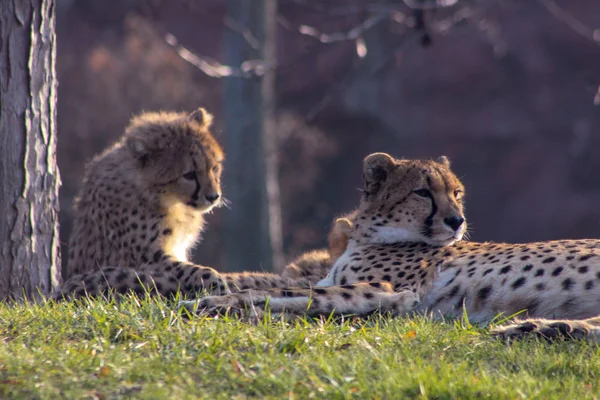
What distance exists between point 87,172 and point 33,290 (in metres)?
1.23

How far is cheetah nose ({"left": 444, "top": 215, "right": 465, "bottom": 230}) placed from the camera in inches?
202

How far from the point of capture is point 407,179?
17.5 feet

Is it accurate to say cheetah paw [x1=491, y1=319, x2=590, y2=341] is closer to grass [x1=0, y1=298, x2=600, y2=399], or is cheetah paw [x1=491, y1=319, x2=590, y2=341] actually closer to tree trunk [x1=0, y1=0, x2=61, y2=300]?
grass [x1=0, y1=298, x2=600, y2=399]

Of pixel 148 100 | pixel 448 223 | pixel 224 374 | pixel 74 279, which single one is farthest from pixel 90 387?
pixel 148 100

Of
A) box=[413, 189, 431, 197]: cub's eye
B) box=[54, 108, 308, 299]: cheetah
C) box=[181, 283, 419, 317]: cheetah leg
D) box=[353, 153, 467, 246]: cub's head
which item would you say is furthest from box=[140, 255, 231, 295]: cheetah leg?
box=[413, 189, 431, 197]: cub's eye

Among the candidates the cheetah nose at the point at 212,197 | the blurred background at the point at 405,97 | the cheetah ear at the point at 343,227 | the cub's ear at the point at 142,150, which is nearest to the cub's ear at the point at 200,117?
the cub's ear at the point at 142,150

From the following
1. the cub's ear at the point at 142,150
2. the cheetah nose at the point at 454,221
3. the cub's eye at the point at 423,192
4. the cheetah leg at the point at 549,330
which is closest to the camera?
the cheetah leg at the point at 549,330

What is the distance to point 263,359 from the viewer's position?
3.26 m

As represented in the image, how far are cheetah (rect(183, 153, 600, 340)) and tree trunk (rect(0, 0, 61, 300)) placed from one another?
1.37 metres

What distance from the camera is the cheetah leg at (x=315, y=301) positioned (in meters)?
4.05

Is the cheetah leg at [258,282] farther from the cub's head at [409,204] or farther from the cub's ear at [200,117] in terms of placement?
the cub's ear at [200,117]

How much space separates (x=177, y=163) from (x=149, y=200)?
0.93 feet

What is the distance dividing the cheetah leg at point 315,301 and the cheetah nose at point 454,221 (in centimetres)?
76

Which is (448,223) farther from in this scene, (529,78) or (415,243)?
(529,78)
